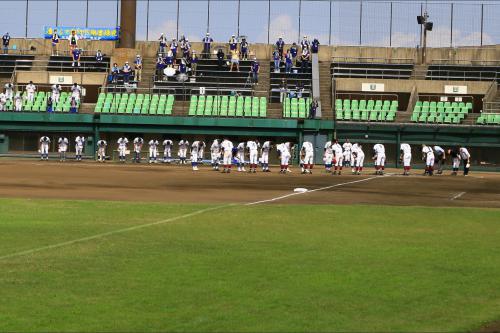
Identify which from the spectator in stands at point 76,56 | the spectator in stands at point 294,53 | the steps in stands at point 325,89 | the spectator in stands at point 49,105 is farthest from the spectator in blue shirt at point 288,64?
the spectator in stands at point 49,105

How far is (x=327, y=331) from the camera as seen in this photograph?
10.4 metres

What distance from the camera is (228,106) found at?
2566 inches

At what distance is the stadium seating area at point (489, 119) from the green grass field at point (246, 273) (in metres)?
40.1

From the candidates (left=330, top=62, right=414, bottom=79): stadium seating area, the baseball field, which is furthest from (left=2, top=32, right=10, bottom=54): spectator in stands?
the baseball field

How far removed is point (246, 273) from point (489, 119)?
5092cm

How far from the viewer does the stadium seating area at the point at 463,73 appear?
69500 millimetres

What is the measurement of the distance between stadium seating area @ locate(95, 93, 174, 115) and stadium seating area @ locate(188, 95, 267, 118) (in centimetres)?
189

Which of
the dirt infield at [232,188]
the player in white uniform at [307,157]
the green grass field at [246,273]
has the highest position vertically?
the player in white uniform at [307,157]

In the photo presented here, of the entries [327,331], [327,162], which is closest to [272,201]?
[327,331]

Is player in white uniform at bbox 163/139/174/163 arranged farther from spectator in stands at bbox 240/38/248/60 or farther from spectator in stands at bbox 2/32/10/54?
spectator in stands at bbox 2/32/10/54

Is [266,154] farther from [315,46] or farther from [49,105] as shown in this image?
[315,46]

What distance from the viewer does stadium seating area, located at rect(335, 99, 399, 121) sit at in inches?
2511

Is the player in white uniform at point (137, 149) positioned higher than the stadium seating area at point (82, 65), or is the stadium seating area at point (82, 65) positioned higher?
the stadium seating area at point (82, 65)

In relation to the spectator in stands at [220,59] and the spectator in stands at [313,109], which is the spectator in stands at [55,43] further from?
the spectator in stands at [313,109]
